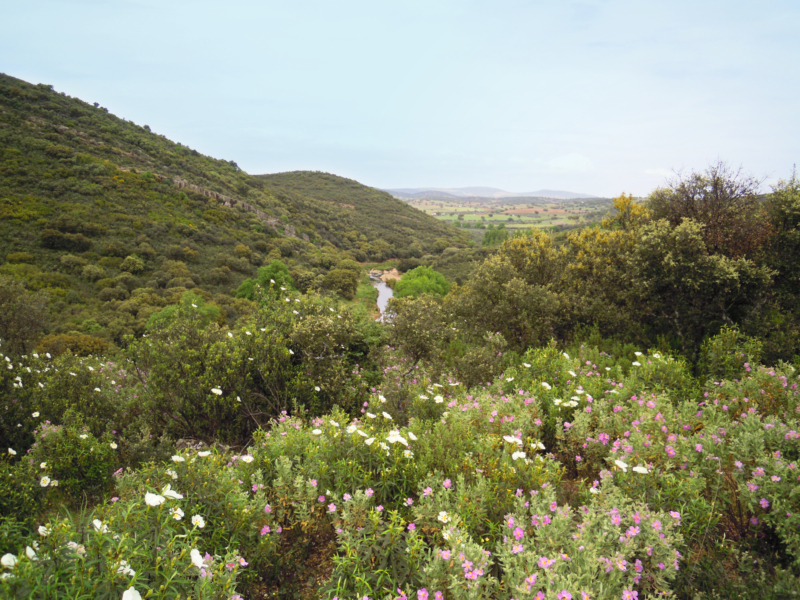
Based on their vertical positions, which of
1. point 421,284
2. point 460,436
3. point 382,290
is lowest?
point 382,290

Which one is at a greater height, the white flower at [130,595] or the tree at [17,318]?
the white flower at [130,595]

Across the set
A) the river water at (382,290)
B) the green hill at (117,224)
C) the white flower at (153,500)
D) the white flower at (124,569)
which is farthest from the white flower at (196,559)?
the river water at (382,290)

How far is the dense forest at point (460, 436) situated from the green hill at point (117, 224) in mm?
5550

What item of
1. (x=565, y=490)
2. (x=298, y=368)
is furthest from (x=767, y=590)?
(x=298, y=368)

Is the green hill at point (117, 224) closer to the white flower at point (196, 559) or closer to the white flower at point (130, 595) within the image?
the white flower at point (196, 559)

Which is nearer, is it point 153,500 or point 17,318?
point 153,500

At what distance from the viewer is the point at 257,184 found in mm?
71938

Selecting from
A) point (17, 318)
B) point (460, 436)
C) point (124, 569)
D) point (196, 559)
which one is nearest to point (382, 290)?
point (17, 318)

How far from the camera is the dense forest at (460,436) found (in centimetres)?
237

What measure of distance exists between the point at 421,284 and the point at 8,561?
36.5 metres

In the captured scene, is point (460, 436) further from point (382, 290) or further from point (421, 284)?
point (382, 290)

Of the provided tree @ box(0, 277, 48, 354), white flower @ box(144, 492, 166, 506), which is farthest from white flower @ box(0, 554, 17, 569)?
tree @ box(0, 277, 48, 354)

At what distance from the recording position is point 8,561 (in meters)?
1.77

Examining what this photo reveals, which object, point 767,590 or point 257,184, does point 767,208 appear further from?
point 257,184
